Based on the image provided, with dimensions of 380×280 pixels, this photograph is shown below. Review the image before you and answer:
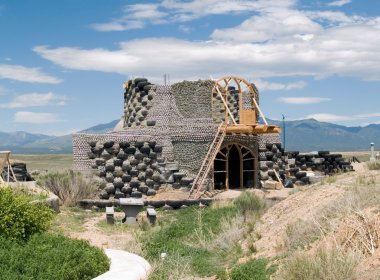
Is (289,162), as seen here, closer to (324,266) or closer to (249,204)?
(249,204)

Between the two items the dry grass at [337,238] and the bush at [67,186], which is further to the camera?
the bush at [67,186]

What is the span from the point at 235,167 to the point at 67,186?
1038 centimetres

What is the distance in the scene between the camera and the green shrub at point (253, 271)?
10867 millimetres

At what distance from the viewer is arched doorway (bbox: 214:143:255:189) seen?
29.1m

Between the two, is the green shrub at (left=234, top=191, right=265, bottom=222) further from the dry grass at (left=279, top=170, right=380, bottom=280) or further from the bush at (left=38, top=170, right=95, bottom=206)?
the bush at (left=38, top=170, right=95, bottom=206)

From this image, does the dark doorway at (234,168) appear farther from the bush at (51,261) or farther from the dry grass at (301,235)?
the bush at (51,261)

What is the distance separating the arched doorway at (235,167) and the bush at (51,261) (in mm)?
17416

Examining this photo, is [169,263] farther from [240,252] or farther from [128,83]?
[128,83]

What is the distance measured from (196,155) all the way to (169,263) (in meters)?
15.6

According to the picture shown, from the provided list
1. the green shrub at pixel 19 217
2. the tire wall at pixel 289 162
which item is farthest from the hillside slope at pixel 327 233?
the tire wall at pixel 289 162

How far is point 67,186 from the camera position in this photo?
2511 cm

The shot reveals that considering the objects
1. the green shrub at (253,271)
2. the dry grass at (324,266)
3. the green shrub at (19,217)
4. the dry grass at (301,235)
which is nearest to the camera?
the dry grass at (324,266)

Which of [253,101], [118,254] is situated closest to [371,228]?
[118,254]

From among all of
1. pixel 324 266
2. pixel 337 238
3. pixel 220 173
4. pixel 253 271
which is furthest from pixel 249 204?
pixel 220 173
